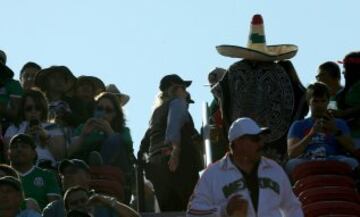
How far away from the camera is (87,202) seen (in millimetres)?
19188

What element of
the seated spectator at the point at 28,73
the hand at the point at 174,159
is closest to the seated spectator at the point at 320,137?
the hand at the point at 174,159

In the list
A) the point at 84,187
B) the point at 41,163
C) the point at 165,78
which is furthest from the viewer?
the point at 165,78

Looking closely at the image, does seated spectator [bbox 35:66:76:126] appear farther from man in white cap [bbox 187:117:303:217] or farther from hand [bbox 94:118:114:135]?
man in white cap [bbox 187:117:303:217]

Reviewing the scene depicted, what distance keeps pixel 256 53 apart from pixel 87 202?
3855 mm

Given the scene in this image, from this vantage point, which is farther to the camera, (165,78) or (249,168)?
(165,78)

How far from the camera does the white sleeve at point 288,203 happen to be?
1833cm

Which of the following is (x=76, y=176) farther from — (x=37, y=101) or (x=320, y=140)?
(x=320, y=140)

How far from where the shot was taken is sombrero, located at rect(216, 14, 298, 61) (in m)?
22.3

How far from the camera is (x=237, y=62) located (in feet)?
73.7

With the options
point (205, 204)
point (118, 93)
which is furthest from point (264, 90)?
point (205, 204)

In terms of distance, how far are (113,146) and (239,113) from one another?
140 cm

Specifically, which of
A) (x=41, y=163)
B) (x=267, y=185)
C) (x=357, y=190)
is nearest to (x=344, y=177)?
(x=357, y=190)

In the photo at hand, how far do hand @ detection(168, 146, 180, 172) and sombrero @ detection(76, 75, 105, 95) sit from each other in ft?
5.13

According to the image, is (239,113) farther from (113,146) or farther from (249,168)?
(249,168)
